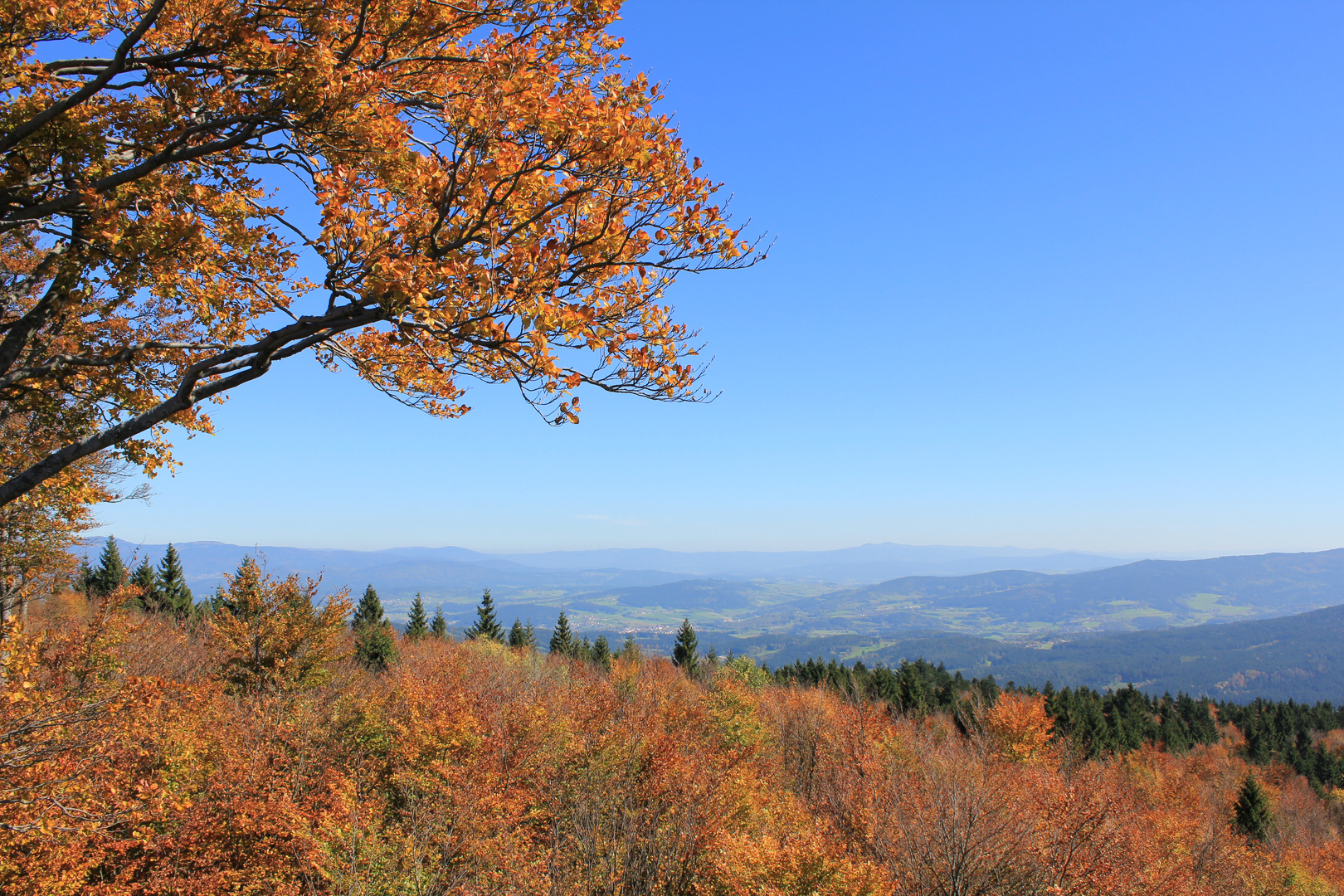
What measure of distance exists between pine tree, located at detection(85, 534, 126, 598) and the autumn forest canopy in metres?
24.9

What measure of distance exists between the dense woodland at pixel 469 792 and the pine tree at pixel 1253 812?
7981 mm

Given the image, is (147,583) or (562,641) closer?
(147,583)

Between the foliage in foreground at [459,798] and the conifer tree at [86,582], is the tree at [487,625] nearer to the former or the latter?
the conifer tree at [86,582]

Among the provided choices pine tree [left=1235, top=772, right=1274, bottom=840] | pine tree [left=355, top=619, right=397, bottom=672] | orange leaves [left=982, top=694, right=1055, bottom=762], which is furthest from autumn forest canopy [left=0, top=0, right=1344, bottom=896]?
pine tree [left=1235, top=772, right=1274, bottom=840]

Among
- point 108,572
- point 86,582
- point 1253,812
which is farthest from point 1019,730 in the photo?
point 86,582

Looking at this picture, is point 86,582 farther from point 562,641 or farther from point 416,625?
point 562,641

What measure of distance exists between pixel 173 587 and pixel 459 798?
1661 inches

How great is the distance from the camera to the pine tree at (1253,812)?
111 feet

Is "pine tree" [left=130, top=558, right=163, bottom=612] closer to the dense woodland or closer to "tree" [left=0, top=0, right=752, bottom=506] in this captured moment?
the dense woodland

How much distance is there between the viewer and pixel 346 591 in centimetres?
2316

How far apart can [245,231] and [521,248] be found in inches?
122

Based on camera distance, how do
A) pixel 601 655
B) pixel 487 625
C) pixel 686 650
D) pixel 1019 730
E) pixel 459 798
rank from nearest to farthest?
pixel 459 798 < pixel 1019 730 < pixel 686 650 < pixel 601 655 < pixel 487 625

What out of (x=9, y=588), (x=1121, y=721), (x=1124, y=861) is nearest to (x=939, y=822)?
(x=1124, y=861)

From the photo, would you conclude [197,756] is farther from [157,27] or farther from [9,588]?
[157,27]
